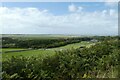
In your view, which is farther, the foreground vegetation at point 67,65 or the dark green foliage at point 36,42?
the dark green foliage at point 36,42

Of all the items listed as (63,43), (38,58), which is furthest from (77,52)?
(38,58)

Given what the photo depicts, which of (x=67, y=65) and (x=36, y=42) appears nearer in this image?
(x=67, y=65)

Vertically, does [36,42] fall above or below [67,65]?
above

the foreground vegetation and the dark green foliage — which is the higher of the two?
the dark green foliage

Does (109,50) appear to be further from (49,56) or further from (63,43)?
(49,56)

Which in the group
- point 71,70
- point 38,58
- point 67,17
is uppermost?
point 67,17

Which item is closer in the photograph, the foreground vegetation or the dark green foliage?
the foreground vegetation

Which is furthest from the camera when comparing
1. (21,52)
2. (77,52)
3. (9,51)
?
(77,52)

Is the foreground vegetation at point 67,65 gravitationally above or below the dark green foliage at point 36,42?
below
